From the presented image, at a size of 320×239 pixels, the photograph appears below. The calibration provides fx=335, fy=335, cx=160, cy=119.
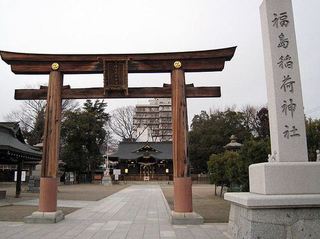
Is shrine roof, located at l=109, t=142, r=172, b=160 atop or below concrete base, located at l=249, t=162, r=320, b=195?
atop

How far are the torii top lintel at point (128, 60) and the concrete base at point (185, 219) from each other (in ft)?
16.1

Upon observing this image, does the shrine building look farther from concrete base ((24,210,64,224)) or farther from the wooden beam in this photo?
concrete base ((24,210,64,224))

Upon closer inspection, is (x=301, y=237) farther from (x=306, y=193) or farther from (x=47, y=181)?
(x=47, y=181)

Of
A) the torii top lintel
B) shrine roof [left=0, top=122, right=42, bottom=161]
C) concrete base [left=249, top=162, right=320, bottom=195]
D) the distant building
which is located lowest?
concrete base [left=249, top=162, right=320, bottom=195]

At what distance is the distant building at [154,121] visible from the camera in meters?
76.7

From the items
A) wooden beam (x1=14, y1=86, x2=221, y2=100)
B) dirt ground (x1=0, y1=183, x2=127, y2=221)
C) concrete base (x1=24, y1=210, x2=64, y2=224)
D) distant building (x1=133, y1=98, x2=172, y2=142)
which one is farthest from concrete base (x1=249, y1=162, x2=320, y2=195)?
distant building (x1=133, y1=98, x2=172, y2=142)

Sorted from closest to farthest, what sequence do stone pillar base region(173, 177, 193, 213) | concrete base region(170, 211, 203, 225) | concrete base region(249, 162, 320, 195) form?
concrete base region(249, 162, 320, 195) → concrete base region(170, 211, 203, 225) → stone pillar base region(173, 177, 193, 213)

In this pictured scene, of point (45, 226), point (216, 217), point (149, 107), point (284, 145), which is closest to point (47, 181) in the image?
point (45, 226)

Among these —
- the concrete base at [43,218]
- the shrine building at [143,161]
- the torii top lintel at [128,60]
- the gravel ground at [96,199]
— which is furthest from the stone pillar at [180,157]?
the shrine building at [143,161]

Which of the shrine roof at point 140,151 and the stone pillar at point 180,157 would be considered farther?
the shrine roof at point 140,151

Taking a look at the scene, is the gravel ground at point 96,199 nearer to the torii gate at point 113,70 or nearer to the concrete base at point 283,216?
the torii gate at point 113,70

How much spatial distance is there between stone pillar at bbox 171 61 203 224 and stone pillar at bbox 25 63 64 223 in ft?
13.0

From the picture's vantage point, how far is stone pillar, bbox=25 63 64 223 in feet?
35.5

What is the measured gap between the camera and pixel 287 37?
762 cm
